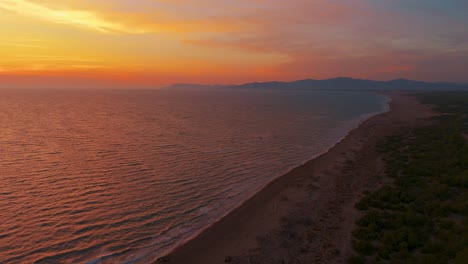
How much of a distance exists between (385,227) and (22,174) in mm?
29638

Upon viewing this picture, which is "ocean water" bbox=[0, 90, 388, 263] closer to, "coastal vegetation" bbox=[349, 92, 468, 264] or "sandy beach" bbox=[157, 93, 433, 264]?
"sandy beach" bbox=[157, 93, 433, 264]

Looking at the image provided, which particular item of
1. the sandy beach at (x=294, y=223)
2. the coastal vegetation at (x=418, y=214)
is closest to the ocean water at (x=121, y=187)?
the sandy beach at (x=294, y=223)

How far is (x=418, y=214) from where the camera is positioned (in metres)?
17.0

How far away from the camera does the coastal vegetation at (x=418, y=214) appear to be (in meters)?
13.1

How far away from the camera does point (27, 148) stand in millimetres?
35938

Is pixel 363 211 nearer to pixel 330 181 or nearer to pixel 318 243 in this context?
pixel 318 243

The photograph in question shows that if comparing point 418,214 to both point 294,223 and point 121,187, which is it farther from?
point 121,187

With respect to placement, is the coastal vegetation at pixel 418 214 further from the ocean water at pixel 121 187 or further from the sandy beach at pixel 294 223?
the ocean water at pixel 121 187

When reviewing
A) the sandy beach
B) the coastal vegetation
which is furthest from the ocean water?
the coastal vegetation

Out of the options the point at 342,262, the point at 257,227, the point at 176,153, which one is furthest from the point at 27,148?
the point at 342,262

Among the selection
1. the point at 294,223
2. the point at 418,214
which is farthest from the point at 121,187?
the point at 418,214

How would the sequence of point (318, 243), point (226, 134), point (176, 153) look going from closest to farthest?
point (318, 243)
point (176, 153)
point (226, 134)

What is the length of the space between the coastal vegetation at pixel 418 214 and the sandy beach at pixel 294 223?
3.20ft

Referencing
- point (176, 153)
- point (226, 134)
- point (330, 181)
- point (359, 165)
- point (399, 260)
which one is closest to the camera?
point (399, 260)
